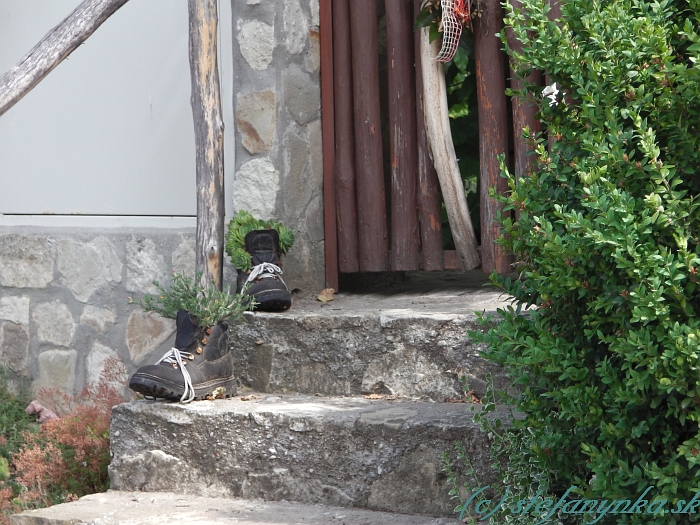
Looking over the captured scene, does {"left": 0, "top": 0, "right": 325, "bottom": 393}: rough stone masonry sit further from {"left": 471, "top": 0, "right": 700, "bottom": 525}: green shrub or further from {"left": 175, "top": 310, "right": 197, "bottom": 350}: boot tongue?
{"left": 471, "top": 0, "right": 700, "bottom": 525}: green shrub

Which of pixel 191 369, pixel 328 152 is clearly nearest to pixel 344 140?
pixel 328 152

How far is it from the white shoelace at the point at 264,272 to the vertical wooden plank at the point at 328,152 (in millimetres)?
380

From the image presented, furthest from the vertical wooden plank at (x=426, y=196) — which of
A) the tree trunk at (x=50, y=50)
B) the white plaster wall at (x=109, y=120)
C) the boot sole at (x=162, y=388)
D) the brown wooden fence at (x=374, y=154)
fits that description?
the tree trunk at (x=50, y=50)

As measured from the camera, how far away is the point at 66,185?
3949 millimetres

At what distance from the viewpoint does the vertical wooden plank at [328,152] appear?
360 centimetres

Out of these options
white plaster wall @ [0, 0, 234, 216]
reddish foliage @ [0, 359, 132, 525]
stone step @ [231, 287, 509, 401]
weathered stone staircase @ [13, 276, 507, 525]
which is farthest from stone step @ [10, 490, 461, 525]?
white plaster wall @ [0, 0, 234, 216]

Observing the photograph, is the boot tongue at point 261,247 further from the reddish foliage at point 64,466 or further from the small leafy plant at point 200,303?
the reddish foliage at point 64,466

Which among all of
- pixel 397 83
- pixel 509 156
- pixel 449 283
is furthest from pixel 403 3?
pixel 449 283

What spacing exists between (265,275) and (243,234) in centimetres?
21

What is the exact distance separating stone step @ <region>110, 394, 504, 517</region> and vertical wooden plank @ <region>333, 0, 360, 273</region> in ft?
2.95

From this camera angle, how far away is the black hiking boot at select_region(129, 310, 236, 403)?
9.02ft

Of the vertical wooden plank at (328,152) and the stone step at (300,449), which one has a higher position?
the vertical wooden plank at (328,152)

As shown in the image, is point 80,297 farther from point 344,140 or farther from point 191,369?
point 344,140

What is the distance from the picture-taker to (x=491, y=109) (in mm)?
3322
